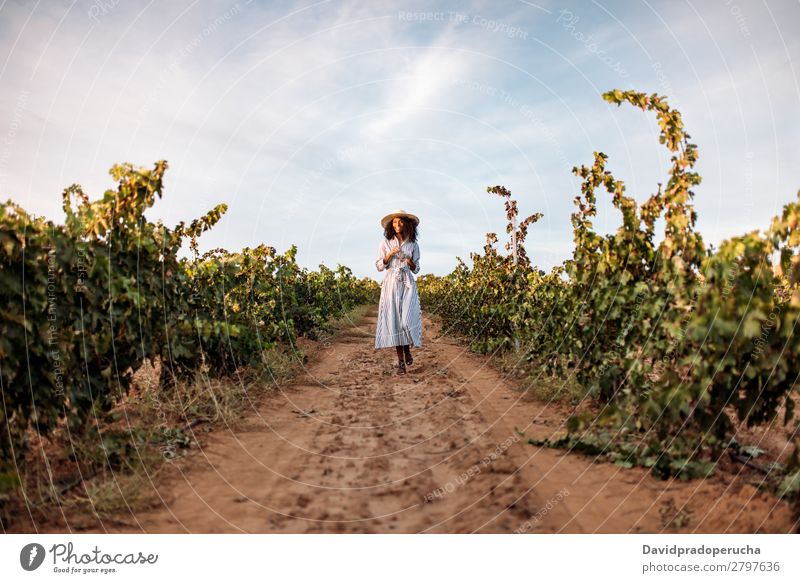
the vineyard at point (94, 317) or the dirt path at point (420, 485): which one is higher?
the vineyard at point (94, 317)

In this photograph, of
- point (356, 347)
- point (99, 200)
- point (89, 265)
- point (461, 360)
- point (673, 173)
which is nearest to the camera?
point (89, 265)

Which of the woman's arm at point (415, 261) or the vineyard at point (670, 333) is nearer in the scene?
the vineyard at point (670, 333)

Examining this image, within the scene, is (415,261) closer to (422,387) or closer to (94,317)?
(422,387)

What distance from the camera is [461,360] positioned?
10406mm

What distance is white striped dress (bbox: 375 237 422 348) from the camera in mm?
8727

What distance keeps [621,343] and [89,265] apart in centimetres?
471

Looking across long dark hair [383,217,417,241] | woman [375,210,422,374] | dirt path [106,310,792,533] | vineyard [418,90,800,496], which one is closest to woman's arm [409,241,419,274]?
woman [375,210,422,374]

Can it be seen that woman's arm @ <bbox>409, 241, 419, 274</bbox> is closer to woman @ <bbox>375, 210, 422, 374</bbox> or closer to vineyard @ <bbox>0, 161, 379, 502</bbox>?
woman @ <bbox>375, 210, 422, 374</bbox>

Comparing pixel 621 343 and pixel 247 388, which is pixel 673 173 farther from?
pixel 247 388

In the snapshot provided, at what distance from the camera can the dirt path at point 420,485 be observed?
3.23 meters

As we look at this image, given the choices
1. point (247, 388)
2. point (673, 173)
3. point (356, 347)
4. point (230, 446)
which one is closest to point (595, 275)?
point (673, 173)
